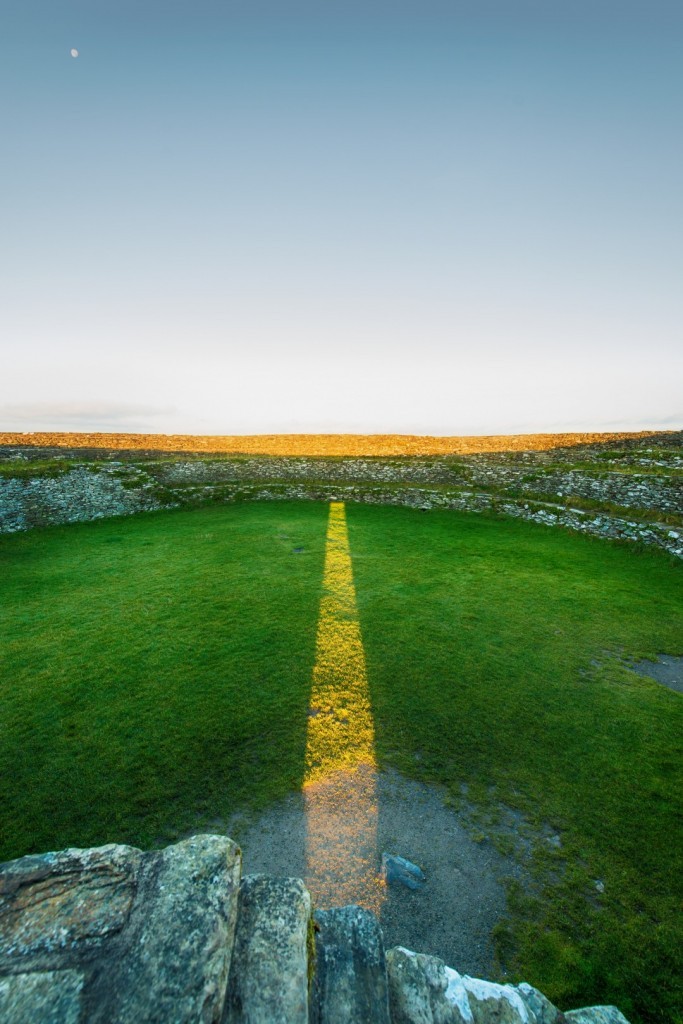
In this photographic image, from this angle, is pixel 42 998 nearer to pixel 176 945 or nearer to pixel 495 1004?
pixel 176 945

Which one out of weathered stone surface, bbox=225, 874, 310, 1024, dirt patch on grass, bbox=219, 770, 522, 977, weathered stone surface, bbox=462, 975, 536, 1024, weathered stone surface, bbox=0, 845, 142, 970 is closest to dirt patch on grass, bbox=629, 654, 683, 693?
dirt patch on grass, bbox=219, 770, 522, 977

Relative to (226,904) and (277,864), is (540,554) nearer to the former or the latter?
(277,864)

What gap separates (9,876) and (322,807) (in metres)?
4.53

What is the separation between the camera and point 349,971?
11.9 ft

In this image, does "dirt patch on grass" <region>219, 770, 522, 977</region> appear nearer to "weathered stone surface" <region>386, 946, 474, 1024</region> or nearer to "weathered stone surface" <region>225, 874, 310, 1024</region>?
"weathered stone surface" <region>386, 946, 474, 1024</region>

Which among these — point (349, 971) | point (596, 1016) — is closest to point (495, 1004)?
point (596, 1016)

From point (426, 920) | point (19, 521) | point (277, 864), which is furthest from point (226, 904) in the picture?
point (19, 521)

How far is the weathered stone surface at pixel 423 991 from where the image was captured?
→ 363cm

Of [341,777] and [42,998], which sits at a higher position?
[42,998]

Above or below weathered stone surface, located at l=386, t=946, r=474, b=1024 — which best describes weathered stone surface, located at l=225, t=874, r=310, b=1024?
above

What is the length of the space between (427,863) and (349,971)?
121 inches

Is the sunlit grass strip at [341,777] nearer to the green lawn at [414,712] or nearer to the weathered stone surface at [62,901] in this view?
→ the green lawn at [414,712]

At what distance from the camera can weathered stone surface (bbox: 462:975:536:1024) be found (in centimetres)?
376

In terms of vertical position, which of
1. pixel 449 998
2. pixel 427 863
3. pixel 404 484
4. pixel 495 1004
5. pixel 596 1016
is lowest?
pixel 427 863
